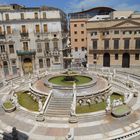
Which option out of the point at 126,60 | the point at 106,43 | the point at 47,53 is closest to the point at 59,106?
the point at 47,53

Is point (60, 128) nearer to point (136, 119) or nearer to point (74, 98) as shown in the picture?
point (74, 98)

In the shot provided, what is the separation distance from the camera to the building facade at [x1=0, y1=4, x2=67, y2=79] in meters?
40.1

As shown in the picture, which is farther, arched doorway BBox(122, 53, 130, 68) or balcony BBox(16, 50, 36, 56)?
arched doorway BBox(122, 53, 130, 68)

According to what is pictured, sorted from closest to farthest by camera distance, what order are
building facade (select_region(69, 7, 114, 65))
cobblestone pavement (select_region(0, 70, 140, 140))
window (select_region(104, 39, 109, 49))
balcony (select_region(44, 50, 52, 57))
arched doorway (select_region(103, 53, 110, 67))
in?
cobblestone pavement (select_region(0, 70, 140, 140)), balcony (select_region(44, 50, 52, 57)), window (select_region(104, 39, 109, 49)), arched doorway (select_region(103, 53, 110, 67)), building facade (select_region(69, 7, 114, 65))

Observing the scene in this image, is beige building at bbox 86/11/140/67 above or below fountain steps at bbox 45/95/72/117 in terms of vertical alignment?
above

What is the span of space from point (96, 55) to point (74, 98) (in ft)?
81.0

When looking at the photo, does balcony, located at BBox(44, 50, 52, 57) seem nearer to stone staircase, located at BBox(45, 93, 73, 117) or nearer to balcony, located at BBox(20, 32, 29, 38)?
balcony, located at BBox(20, 32, 29, 38)

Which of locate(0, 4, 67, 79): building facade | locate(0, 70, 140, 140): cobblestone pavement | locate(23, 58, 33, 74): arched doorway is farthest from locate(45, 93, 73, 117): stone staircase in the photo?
locate(23, 58, 33, 74): arched doorway

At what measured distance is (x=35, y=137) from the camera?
16375 millimetres

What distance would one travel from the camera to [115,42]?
42.1 meters

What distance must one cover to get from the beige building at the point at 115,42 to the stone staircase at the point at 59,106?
23.4 metres

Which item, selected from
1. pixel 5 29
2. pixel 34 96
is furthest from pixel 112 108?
pixel 5 29

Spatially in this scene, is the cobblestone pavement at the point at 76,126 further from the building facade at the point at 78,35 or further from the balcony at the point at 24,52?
the building facade at the point at 78,35

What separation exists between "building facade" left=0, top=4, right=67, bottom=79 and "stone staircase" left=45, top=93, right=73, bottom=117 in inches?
801
